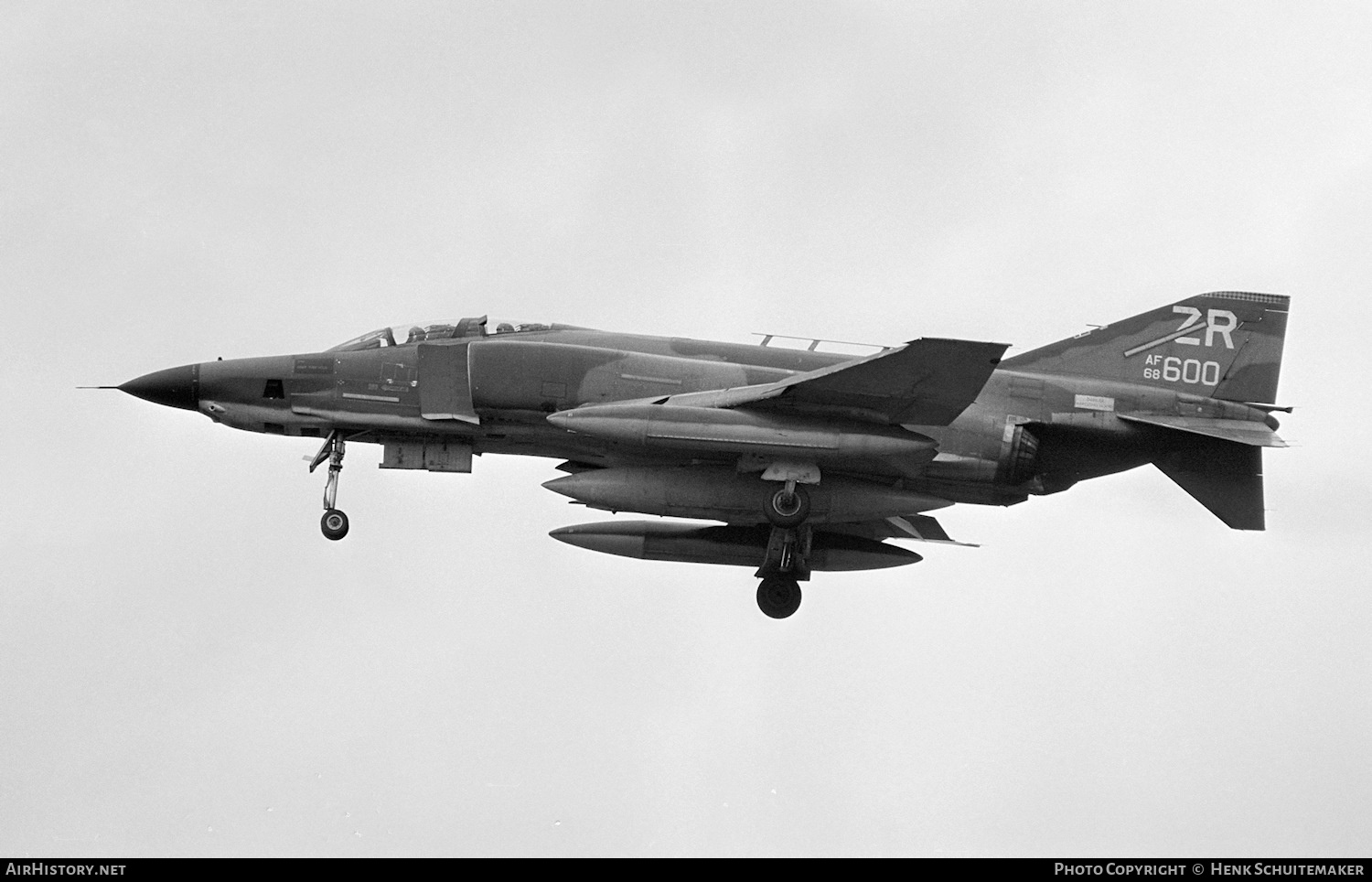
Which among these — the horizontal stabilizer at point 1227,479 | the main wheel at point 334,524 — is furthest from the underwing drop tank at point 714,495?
the horizontal stabilizer at point 1227,479

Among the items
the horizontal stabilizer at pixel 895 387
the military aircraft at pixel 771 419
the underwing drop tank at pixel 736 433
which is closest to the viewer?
the horizontal stabilizer at pixel 895 387

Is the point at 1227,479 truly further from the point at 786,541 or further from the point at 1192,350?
the point at 786,541

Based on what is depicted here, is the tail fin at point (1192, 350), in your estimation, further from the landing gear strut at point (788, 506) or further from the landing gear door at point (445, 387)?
the landing gear door at point (445, 387)

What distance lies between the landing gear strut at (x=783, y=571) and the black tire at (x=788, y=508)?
805 millimetres

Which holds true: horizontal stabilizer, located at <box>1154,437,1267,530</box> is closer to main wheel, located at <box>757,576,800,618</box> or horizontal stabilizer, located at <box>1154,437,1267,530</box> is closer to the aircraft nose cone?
main wheel, located at <box>757,576,800,618</box>

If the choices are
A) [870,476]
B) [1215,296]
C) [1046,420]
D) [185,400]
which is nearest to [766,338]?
[870,476]

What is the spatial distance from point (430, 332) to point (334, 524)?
103 inches

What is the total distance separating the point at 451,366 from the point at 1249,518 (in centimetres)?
984

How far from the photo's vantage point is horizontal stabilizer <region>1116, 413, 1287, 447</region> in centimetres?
1977

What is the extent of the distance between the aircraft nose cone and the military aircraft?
22 millimetres

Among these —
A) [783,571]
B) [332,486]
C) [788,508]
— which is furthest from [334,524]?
[783,571]

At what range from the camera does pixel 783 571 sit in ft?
69.6

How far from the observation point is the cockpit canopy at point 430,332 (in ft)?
66.9

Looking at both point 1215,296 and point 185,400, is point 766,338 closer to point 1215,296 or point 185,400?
point 1215,296
